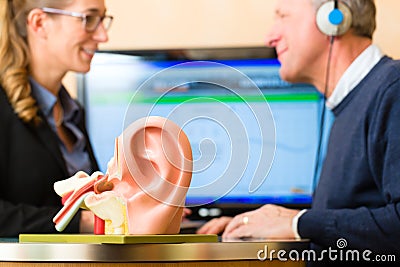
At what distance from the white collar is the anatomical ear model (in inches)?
31.3

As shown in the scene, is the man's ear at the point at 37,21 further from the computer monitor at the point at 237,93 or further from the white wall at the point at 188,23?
the white wall at the point at 188,23

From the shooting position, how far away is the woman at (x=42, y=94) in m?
2.43

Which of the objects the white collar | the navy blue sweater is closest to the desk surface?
the navy blue sweater

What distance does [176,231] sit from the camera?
1.52 metres

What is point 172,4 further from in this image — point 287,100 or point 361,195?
point 361,195

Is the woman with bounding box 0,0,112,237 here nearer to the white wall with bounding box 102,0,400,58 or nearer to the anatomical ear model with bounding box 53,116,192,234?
the white wall with bounding box 102,0,400,58

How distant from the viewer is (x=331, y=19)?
2225 mm

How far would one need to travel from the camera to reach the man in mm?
1812

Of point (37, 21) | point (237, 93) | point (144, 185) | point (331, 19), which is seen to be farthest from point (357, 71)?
point (37, 21)

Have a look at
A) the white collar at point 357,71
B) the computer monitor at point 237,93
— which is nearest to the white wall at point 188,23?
the computer monitor at point 237,93

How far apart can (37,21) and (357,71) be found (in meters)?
1.00

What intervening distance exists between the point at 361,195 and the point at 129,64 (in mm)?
1184

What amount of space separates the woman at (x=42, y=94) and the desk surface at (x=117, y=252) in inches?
36.1

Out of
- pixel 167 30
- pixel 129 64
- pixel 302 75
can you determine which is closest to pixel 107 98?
pixel 129 64
